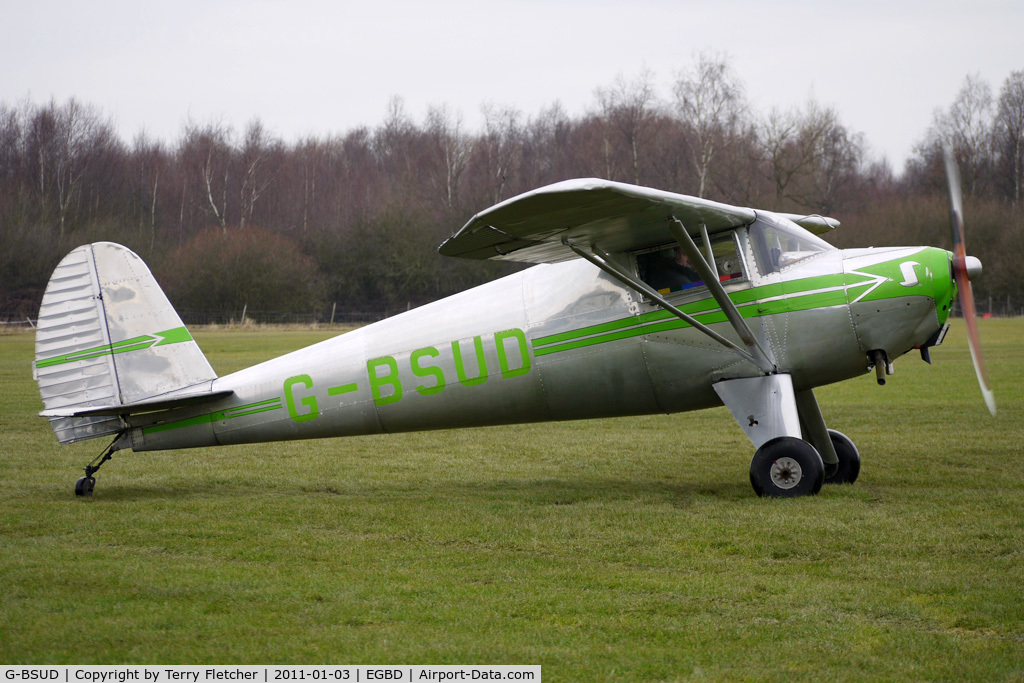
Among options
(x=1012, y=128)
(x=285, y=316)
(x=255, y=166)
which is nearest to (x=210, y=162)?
(x=255, y=166)

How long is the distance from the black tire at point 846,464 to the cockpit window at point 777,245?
1.81 metres

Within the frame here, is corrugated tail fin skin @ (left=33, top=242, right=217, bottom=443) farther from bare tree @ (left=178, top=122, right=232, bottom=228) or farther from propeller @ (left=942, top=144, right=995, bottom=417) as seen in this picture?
bare tree @ (left=178, top=122, right=232, bottom=228)

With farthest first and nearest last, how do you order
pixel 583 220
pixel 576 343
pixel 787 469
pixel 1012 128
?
1. pixel 1012 128
2. pixel 576 343
3. pixel 787 469
4. pixel 583 220

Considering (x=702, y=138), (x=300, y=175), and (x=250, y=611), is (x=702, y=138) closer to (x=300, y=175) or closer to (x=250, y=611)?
(x=300, y=175)

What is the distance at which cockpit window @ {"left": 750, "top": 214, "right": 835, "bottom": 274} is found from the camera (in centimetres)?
816

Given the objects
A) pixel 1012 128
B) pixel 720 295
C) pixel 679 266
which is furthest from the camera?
pixel 1012 128

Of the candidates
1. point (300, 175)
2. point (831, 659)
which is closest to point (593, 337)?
point (831, 659)

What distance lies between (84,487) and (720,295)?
5881 millimetres

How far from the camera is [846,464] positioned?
881 cm

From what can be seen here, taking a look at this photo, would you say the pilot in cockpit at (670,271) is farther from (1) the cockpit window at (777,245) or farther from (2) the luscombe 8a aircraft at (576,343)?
(1) the cockpit window at (777,245)

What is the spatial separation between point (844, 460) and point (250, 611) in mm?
5999

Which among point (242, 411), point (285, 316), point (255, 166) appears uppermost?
point (255, 166)

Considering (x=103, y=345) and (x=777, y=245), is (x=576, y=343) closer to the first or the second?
(x=777, y=245)

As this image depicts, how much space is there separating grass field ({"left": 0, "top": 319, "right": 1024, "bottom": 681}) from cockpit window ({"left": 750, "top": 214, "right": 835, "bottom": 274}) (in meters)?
2.05
